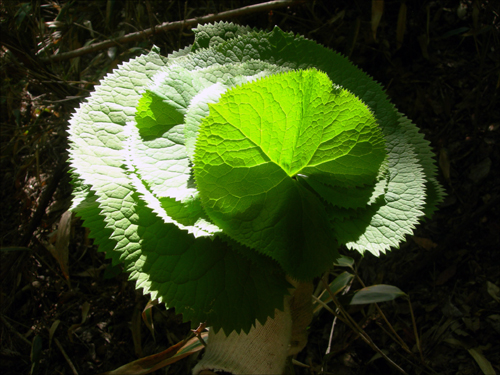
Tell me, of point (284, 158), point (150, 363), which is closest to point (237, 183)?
point (284, 158)

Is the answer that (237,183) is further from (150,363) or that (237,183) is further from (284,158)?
(150,363)

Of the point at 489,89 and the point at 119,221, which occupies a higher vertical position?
the point at 489,89

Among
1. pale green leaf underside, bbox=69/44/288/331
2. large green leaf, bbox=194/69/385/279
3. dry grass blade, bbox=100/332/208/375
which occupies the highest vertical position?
large green leaf, bbox=194/69/385/279

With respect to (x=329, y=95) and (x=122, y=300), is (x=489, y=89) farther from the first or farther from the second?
(x=122, y=300)

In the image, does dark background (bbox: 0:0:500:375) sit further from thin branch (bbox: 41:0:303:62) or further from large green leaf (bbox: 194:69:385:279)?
large green leaf (bbox: 194:69:385:279)

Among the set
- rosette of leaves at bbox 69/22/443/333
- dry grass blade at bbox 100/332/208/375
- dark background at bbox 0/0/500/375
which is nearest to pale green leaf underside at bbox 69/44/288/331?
rosette of leaves at bbox 69/22/443/333

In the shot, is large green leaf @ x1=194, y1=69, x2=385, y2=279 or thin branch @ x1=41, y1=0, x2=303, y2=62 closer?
large green leaf @ x1=194, y1=69, x2=385, y2=279

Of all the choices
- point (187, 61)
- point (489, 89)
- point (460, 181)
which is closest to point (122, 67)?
point (187, 61)
